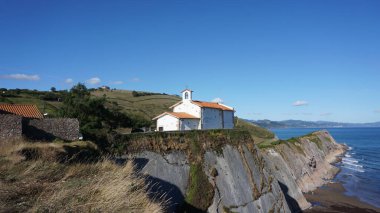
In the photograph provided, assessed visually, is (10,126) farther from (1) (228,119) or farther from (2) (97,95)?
(2) (97,95)

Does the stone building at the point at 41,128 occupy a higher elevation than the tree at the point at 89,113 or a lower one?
lower

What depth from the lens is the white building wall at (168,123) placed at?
39062mm

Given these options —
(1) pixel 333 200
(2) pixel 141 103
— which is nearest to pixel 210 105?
(1) pixel 333 200

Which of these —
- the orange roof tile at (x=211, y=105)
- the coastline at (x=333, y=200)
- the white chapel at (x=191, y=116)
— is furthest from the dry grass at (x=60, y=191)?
the coastline at (x=333, y=200)

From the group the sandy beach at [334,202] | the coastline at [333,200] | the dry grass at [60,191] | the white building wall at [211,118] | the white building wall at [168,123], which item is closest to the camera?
the dry grass at [60,191]

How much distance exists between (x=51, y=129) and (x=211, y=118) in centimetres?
2620

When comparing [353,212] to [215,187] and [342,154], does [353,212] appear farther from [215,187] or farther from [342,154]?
[342,154]

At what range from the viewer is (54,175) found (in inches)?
376

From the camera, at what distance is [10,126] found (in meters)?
18.8

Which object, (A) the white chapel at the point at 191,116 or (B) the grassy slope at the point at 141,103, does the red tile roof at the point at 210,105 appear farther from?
(B) the grassy slope at the point at 141,103

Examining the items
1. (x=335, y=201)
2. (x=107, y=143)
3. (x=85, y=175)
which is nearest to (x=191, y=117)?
(x=107, y=143)

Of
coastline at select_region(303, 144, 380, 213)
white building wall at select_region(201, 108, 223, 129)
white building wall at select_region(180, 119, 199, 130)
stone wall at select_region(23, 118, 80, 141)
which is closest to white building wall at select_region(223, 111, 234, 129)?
white building wall at select_region(201, 108, 223, 129)

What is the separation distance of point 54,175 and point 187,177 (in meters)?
16.2

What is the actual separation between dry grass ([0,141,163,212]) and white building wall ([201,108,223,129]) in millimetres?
32811
